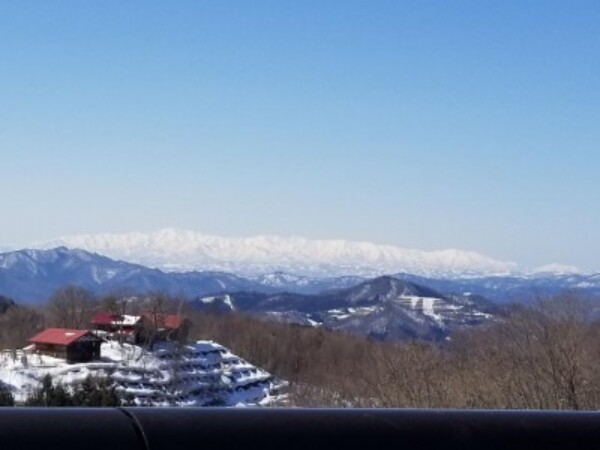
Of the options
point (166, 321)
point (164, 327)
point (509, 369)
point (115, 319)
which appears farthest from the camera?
point (166, 321)

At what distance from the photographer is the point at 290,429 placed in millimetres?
1718

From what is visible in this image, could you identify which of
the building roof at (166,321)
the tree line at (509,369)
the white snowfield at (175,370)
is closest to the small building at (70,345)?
the white snowfield at (175,370)

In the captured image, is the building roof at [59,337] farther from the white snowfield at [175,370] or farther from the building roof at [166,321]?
the building roof at [166,321]

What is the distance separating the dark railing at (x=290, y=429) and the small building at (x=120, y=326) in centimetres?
4667

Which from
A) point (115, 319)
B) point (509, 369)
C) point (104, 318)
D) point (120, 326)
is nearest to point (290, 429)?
point (509, 369)

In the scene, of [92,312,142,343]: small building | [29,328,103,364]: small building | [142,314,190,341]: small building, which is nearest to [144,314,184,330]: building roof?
[142,314,190,341]: small building

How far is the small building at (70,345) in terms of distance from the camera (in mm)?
Result: 42406

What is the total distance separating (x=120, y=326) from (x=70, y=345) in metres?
6.74

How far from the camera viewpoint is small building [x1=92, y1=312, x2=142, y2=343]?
48.7m

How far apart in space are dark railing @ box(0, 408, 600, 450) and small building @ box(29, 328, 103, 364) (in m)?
39.8

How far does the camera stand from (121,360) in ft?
137

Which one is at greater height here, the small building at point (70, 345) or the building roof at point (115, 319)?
the building roof at point (115, 319)

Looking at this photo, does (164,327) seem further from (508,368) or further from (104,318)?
(508,368)

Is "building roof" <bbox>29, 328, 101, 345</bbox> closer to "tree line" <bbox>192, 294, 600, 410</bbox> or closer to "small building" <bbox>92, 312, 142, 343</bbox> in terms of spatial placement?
"small building" <bbox>92, 312, 142, 343</bbox>
